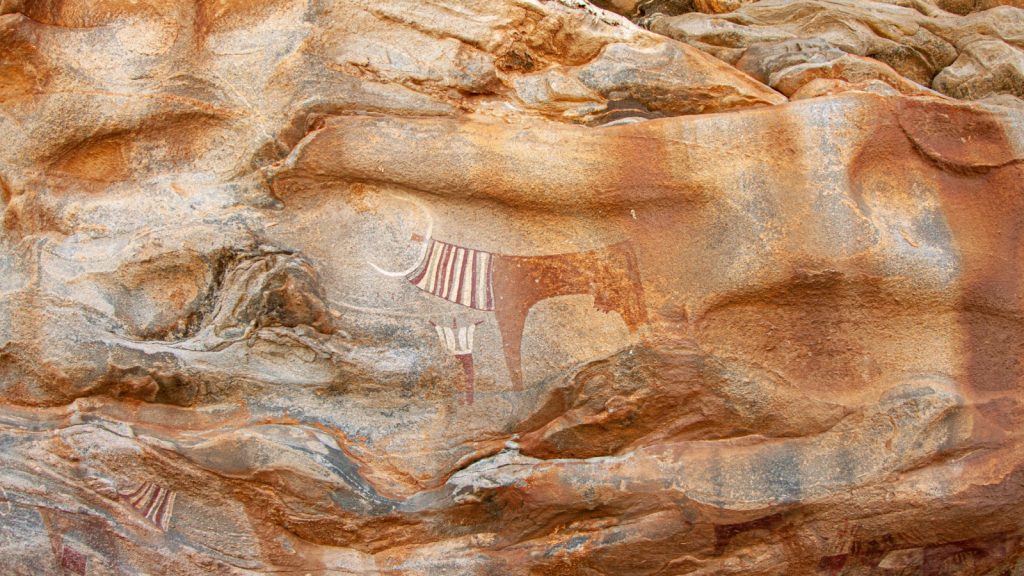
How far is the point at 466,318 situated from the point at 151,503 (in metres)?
1.11

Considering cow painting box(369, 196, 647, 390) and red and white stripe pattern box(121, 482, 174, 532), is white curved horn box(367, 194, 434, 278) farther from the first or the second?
red and white stripe pattern box(121, 482, 174, 532)

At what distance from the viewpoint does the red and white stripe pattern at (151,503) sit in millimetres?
2791

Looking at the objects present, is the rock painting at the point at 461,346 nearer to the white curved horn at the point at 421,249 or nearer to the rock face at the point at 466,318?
the rock face at the point at 466,318

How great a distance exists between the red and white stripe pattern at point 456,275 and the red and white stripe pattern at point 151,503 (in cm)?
100

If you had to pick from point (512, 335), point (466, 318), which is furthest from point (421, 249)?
point (512, 335)

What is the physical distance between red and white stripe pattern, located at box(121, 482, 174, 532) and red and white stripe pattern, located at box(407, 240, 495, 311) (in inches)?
39.5

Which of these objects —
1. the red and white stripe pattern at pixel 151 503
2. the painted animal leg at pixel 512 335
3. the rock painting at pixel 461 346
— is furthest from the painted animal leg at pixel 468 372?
the red and white stripe pattern at pixel 151 503

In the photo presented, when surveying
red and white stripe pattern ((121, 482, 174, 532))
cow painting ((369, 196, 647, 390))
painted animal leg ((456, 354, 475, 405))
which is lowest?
red and white stripe pattern ((121, 482, 174, 532))

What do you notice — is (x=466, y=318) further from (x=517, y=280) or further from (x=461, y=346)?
(x=517, y=280)

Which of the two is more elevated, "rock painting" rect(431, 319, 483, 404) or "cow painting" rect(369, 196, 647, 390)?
"cow painting" rect(369, 196, 647, 390)

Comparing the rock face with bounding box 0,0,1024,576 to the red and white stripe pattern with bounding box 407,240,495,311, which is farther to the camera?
the red and white stripe pattern with bounding box 407,240,495,311

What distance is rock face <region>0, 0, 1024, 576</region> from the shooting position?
2.78m

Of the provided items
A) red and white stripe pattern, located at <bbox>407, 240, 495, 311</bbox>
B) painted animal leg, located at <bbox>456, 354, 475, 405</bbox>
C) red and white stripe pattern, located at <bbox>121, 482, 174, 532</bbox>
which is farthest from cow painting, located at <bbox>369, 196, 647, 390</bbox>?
red and white stripe pattern, located at <bbox>121, 482, 174, 532</bbox>

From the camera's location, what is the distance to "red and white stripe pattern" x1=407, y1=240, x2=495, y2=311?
2.92 meters
